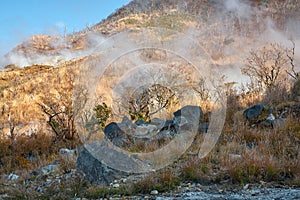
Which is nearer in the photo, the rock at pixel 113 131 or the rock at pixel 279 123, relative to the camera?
the rock at pixel 279 123

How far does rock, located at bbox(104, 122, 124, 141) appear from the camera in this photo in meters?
7.28

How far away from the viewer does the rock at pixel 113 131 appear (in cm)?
728

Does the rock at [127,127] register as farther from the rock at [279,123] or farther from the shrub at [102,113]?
the rock at [279,123]

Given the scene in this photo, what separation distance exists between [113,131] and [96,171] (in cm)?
301

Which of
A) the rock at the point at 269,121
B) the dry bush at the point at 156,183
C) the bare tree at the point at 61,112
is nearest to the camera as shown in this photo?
the dry bush at the point at 156,183

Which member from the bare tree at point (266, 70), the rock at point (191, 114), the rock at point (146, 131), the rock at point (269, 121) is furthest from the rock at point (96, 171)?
the bare tree at point (266, 70)

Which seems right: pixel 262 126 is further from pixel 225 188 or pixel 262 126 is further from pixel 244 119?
pixel 225 188

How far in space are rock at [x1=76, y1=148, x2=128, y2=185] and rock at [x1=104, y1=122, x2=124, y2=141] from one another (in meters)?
2.39

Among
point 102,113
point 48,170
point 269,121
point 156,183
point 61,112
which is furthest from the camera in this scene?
point 61,112

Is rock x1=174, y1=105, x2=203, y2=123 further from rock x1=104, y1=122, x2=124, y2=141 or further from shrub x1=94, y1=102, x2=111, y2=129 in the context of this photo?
shrub x1=94, y1=102, x2=111, y2=129

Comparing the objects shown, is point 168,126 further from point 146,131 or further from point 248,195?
point 248,195

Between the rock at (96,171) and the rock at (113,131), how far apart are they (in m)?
2.39

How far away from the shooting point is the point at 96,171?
14.9 ft

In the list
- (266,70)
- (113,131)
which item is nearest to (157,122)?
(113,131)
